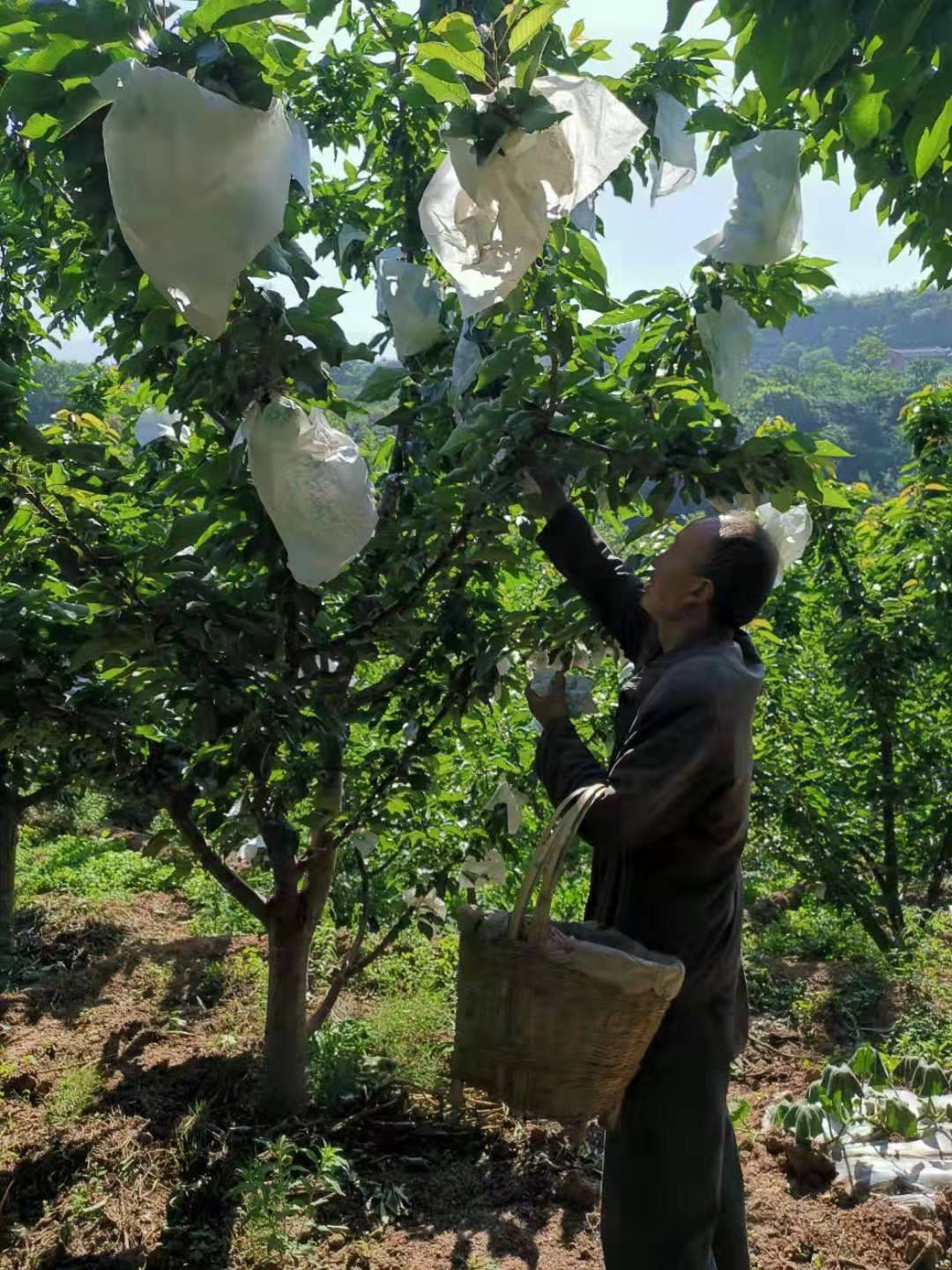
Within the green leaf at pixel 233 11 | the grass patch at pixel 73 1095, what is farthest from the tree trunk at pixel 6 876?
the green leaf at pixel 233 11

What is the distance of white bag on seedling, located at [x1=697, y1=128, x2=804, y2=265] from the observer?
1.84 meters

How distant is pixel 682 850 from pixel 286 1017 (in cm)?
173

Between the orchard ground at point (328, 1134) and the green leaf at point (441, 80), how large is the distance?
1492 millimetres

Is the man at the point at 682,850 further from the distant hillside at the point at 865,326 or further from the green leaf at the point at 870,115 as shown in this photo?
the distant hillside at the point at 865,326

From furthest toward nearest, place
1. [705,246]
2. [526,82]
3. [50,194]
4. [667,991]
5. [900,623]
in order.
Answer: [900,623] < [50,194] < [705,246] < [667,991] < [526,82]

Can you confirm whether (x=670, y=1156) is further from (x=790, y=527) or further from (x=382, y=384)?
(x=382, y=384)

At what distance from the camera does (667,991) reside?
1464mm

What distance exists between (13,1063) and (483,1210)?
5.35 feet

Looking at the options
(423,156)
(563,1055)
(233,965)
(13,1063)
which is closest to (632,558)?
(423,156)

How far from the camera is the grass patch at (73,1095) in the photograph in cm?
312

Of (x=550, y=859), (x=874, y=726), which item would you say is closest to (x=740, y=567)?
(x=550, y=859)

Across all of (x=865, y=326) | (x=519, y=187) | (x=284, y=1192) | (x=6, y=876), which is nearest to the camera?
(x=519, y=187)

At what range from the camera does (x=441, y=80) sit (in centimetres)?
132

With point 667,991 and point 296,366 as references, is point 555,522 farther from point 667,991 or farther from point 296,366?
point 667,991
